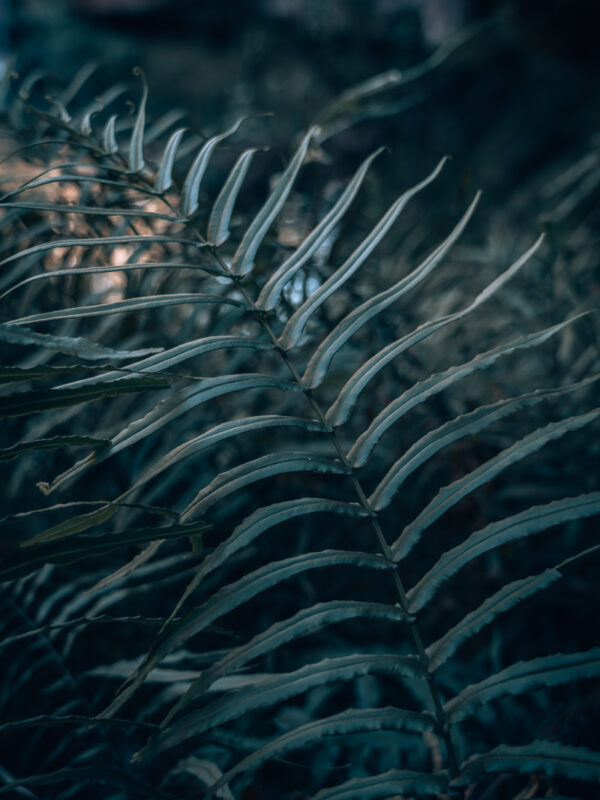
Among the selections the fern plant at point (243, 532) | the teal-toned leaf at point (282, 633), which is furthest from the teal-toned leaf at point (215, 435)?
the teal-toned leaf at point (282, 633)

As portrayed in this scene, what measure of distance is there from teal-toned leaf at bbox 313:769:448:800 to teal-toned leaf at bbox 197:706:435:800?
0.04 m

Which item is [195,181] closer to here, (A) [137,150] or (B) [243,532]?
(A) [137,150]

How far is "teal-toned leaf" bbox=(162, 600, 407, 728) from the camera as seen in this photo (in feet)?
1.23

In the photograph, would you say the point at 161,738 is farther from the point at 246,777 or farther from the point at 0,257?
the point at 0,257

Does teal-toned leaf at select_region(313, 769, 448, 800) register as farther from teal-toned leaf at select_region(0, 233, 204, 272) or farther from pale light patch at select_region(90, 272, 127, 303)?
pale light patch at select_region(90, 272, 127, 303)

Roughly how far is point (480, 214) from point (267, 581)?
9.59ft

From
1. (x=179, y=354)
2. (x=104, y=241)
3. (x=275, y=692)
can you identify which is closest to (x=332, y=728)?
(x=275, y=692)

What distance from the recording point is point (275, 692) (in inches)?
14.9

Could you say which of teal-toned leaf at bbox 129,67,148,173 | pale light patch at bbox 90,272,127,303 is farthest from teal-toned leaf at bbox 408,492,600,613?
pale light patch at bbox 90,272,127,303

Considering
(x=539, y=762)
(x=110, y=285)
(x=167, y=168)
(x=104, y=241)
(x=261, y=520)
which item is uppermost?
(x=110, y=285)

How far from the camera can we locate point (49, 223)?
37.7 inches

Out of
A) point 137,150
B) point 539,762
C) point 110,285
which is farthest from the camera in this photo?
point 110,285

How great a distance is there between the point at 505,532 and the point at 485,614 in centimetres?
6

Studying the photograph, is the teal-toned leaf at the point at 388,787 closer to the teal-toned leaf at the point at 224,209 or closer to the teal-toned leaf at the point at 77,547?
the teal-toned leaf at the point at 77,547
